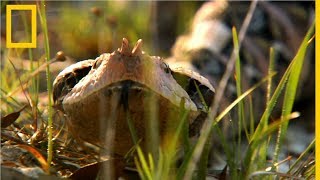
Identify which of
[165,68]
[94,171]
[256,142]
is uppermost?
[165,68]

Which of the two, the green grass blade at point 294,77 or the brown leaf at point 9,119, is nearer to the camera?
the green grass blade at point 294,77

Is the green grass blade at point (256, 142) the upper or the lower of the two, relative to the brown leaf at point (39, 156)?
upper

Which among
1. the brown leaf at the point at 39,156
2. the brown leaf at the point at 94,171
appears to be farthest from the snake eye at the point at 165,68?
the brown leaf at the point at 39,156

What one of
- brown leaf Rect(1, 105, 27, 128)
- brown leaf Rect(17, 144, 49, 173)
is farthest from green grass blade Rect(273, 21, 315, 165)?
brown leaf Rect(1, 105, 27, 128)

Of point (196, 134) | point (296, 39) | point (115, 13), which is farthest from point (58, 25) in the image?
point (196, 134)

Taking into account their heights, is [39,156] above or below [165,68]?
below

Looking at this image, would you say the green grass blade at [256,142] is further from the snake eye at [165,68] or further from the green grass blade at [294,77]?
the snake eye at [165,68]

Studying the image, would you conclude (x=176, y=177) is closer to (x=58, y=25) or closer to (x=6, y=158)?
(x=6, y=158)

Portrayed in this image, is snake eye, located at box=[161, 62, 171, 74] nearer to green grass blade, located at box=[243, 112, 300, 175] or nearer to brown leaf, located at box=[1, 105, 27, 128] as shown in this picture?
green grass blade, located at box=[243, 112, 300, 175]

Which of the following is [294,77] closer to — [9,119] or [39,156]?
[39,156]

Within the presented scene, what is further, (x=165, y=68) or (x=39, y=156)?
(x=165, y=68)

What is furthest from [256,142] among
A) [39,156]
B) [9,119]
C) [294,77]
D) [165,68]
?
[9,119]
